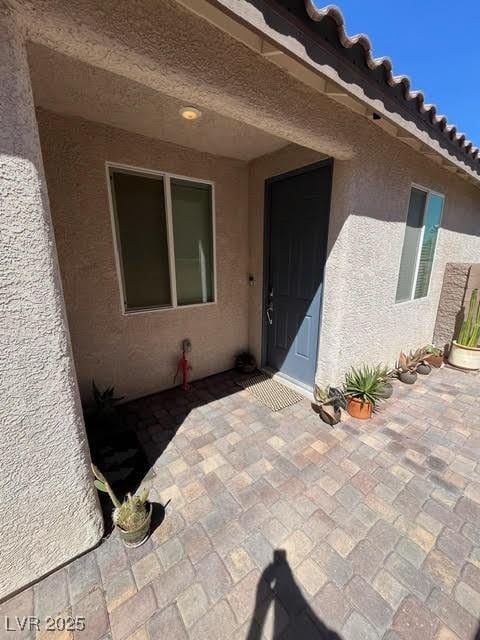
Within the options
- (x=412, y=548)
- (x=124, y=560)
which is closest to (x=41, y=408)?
(x=124, y=560)

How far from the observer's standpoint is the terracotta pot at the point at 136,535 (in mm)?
1864

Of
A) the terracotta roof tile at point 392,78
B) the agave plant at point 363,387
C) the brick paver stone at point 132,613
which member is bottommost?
the brick paver stone at point 132,613

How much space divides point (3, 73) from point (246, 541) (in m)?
3.16

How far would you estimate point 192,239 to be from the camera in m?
3.88

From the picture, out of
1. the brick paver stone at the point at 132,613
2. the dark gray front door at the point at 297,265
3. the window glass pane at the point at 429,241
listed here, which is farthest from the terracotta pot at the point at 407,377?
the brick paver stone at the point at 132,613

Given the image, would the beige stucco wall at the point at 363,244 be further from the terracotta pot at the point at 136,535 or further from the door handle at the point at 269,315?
the terracotta pot at the point at 136,535

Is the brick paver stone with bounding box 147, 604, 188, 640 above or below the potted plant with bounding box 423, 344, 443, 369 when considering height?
below

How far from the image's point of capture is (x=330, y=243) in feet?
10.8

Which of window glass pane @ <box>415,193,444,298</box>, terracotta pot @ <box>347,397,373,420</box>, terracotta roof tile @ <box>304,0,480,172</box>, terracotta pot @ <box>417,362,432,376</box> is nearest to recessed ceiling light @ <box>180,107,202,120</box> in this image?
terracotta roof tile @ <box>304,0,480,172</box>

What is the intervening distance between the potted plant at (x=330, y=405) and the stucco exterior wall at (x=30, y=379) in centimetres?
264

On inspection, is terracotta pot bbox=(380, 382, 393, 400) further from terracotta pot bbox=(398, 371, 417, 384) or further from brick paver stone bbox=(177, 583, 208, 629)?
brick paver stone bbox=(177, 583, 208, 629)

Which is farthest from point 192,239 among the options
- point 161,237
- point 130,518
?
point 130,518

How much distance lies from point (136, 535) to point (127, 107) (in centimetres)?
386

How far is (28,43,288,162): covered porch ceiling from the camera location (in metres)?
1.98
